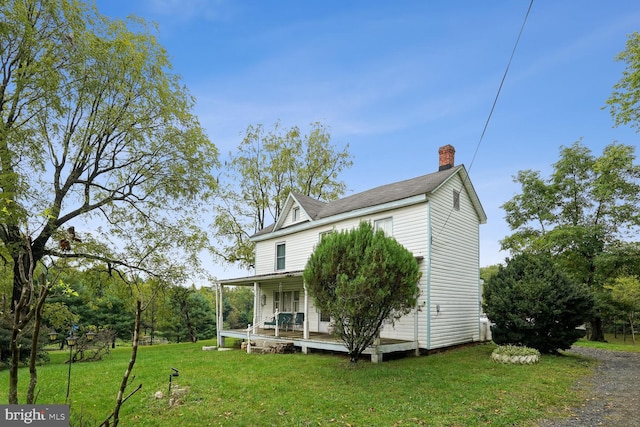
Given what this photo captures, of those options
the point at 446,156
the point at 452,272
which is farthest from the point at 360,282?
the point at 446,156

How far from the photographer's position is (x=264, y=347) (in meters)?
15.5

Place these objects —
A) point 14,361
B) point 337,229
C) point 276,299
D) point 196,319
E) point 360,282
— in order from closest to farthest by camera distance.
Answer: point 14,361, point 360,282, point 337,229, point 276,299, point 196,319

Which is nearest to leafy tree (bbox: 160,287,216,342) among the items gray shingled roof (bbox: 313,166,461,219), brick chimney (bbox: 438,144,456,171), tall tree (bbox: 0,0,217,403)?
tall tree (bbox: 0,0,217,403)

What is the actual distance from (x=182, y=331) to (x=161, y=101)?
3055cm

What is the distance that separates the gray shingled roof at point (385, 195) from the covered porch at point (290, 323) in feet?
12.4

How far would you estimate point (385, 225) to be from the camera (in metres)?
15.8

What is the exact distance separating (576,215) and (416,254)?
18.0m

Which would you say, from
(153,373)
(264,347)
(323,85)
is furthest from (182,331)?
(323,85)

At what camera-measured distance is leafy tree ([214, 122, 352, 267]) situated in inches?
1172

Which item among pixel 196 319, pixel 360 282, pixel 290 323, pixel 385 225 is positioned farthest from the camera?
pixel 196 319

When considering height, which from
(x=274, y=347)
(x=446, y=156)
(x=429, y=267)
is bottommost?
(x=274, y=347)

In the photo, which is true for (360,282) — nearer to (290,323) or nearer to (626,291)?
(290,323)

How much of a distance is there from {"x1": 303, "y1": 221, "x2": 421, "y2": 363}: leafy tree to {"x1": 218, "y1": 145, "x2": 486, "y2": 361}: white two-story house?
1421 mm

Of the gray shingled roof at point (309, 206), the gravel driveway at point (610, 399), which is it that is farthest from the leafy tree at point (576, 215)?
the gray shingled roof at point (309, 206)
